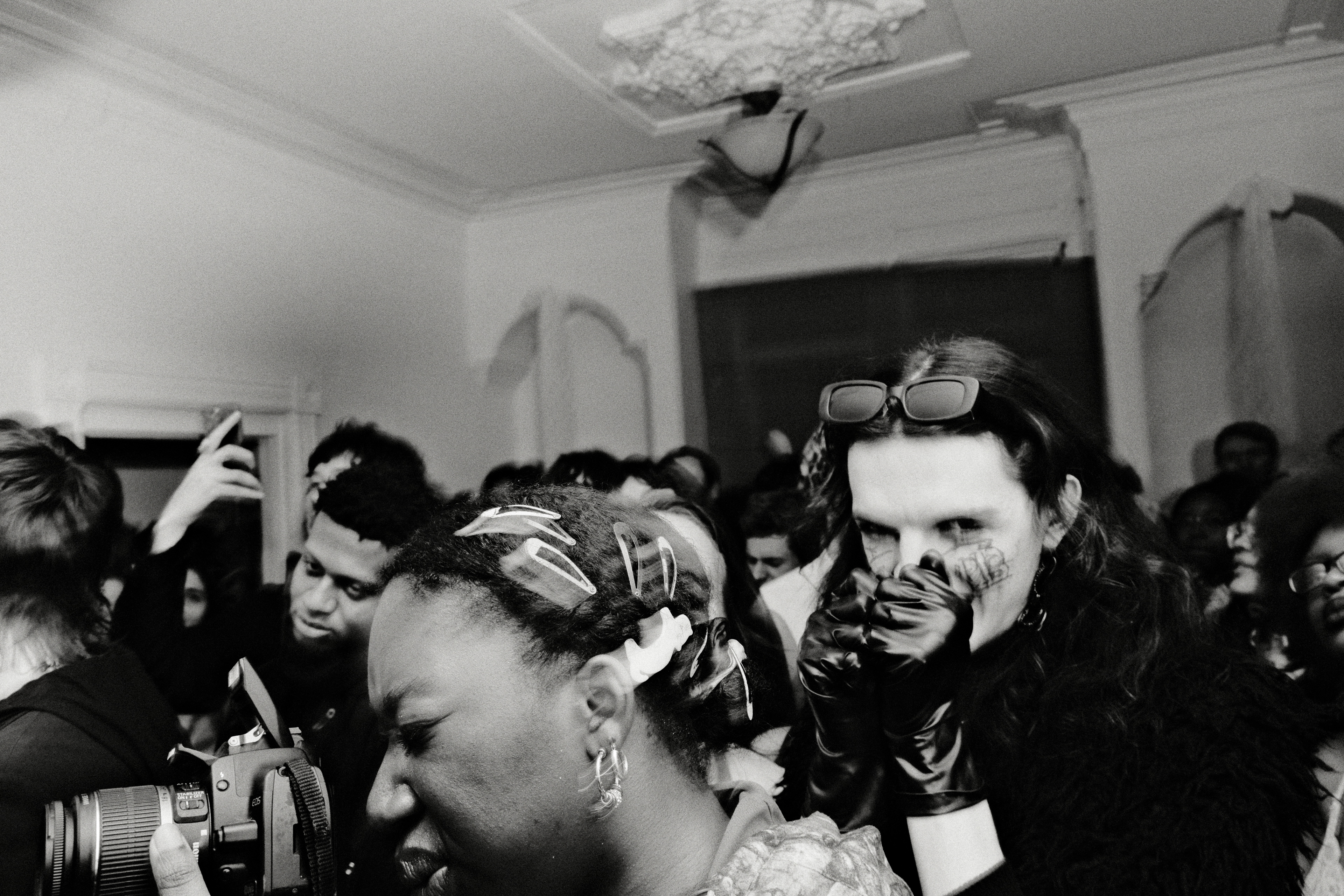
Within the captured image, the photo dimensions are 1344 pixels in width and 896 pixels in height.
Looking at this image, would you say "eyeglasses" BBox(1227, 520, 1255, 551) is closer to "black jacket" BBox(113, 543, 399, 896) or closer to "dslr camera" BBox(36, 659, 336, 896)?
"black jacket" BBox(113, 543, 399, 896)

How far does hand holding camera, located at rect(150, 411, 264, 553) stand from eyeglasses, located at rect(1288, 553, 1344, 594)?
2.24m

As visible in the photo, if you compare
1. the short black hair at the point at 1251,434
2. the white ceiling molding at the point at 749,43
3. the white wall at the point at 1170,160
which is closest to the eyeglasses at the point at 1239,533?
the short black hair at the point at 1251,434

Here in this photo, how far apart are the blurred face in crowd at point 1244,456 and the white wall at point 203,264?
4.52 m

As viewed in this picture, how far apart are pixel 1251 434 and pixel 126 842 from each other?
499cm

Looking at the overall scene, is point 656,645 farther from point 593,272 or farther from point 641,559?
point 593,272

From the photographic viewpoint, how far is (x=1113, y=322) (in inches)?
221

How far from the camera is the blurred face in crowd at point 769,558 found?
3441 millimetres

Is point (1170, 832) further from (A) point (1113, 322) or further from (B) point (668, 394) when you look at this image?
(B) point (668, 394)

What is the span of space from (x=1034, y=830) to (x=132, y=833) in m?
1.13

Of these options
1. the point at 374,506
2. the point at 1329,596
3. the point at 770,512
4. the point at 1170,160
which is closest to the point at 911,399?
the point at 1329,596

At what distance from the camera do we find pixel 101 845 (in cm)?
130

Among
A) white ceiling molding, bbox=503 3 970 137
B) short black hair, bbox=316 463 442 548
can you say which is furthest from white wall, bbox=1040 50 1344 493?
short black hair, bbox=316 463 442 548

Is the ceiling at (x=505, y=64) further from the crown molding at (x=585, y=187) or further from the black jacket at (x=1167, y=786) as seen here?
the black jacket at (x=1167, y=786)

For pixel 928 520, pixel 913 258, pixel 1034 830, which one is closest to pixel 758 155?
pixel 913 258
